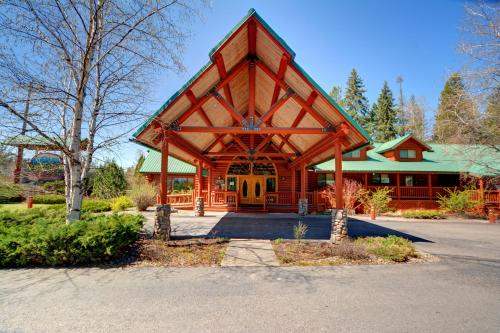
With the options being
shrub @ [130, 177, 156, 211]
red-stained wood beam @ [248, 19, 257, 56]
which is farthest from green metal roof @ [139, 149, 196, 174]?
red-stained wood beam @ [248, 19, 257, 56]

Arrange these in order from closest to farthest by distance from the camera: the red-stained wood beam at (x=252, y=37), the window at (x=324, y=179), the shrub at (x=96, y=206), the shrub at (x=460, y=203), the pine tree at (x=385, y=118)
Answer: the red-stained wood beam at (x=252, y=37)
the shrub at (x=96, y=206)
the shrub at (x=460, y=203)
the window at (x=324, y=179)
the pine tree at (x=385, y=118)

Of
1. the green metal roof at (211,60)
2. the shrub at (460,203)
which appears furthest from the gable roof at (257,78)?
the shrub at (460,203)

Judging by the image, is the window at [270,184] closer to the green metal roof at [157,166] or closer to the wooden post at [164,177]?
the green metal roof at [157,166]

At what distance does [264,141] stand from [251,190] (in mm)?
6491

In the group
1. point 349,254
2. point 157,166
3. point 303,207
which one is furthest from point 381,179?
point 157,166

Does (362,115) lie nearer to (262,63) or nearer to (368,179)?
(368,179)

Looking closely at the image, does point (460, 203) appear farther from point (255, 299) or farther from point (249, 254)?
point (255, 299)

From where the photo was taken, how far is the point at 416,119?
3641cm

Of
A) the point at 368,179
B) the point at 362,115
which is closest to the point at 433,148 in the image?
the point at 368,179

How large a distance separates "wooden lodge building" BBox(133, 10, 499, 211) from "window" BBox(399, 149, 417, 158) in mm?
51

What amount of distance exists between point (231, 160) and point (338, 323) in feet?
47.3

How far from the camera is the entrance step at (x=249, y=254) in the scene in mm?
5820

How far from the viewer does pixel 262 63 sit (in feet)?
27.8

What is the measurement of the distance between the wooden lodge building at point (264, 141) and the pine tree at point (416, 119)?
14324 millimetres
